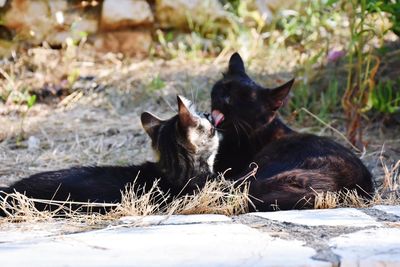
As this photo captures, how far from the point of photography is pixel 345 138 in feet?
15.1

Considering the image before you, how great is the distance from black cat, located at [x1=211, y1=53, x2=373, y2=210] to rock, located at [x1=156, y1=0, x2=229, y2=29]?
2.84 m

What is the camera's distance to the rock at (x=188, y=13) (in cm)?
708

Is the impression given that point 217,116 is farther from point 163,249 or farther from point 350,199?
point 163,249

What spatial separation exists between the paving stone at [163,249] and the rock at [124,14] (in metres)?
4.69

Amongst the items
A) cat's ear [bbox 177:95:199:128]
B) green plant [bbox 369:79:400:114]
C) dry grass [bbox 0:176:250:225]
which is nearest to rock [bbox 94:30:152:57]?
green plant [bbox 369:79:400:114]

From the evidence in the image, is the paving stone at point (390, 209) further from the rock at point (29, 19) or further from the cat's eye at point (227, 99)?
the rock at point (29, 19)

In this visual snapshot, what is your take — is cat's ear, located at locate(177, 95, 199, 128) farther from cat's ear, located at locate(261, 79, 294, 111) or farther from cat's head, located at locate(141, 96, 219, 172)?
cat's ear, located at locate(261, 79, 294, 111)

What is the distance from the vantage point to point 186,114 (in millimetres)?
3318

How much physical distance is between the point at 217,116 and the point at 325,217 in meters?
1.41

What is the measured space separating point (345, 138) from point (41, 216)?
2.39m

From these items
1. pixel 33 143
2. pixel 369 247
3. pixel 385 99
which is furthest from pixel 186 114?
pixel 385 99

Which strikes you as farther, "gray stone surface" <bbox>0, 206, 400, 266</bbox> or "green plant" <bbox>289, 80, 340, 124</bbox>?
"green plant" <bbox>289, 80, 340, 124</bbox>

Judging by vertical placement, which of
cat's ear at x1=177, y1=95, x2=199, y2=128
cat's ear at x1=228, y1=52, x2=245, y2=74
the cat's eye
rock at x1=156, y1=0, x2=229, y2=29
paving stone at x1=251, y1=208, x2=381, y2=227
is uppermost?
rock at x1=156, y1=0, x2=229, y2=29

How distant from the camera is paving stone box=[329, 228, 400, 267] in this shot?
2068mm
